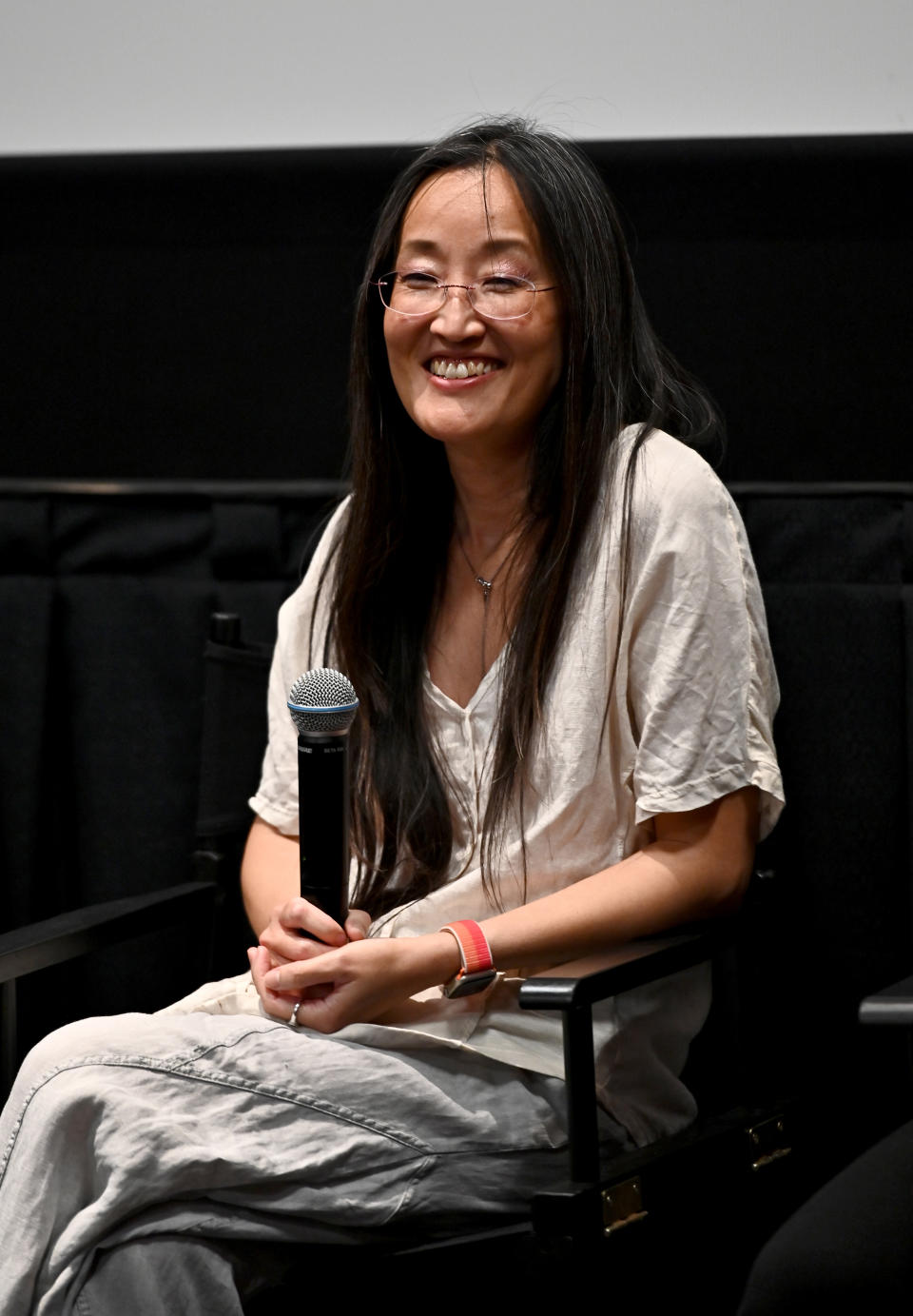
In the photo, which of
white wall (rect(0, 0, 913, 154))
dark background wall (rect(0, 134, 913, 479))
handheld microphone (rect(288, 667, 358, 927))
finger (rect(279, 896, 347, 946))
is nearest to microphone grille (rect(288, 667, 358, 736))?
handheld microphone (rect(288, 667, 358, 927))

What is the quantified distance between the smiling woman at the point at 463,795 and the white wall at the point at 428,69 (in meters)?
0.35

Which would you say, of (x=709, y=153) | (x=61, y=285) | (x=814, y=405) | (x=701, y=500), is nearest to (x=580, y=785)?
(x=701, y=500)

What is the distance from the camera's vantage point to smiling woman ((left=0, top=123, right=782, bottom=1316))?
1.45m

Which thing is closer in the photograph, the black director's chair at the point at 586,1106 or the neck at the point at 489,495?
the black director's chair at the point at 586,1106

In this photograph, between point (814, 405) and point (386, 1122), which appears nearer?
point (386, 1122)

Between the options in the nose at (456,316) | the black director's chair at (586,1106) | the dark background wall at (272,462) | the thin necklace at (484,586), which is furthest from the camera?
the dark background wall at (272,462)

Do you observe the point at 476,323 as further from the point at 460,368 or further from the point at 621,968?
the point at 621,968

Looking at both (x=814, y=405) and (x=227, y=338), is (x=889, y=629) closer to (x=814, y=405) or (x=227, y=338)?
(x=814, y=405)

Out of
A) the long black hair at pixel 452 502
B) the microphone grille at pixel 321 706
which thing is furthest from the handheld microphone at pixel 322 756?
the long black hair at pixel 452 502

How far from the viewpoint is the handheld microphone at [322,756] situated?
1.39 metres

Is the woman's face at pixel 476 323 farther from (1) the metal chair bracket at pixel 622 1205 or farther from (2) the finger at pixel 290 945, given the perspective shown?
(1) the metal chair bracket at pixel 622 1205

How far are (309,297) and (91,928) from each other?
0.89m

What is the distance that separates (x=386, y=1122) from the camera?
4.94 feet

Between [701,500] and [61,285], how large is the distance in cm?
104
